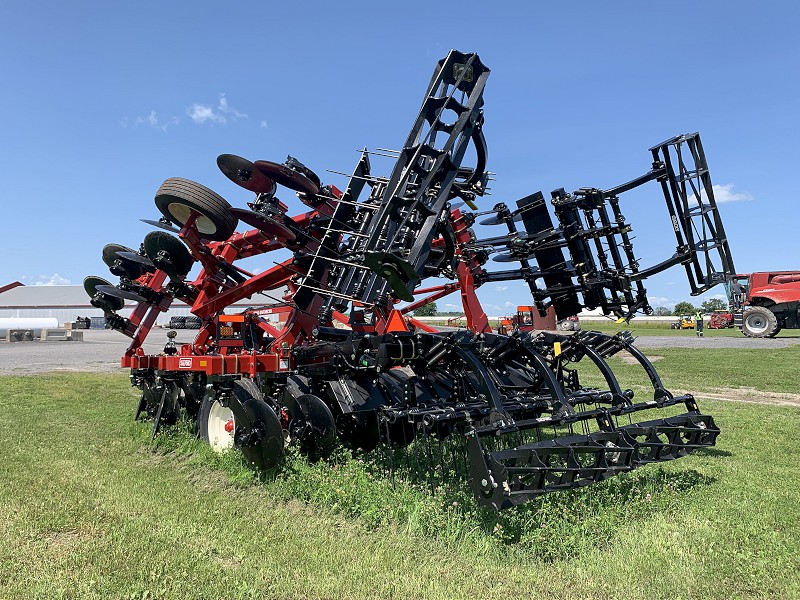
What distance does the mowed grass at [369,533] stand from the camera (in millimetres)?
3674

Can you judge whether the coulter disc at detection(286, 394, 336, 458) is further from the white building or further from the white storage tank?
the white building

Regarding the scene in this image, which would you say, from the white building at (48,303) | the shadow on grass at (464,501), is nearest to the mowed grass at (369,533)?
the shadow on grass at (464,501)

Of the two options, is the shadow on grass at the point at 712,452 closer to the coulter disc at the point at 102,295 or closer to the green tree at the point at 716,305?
the coulter disc at the point at 102,295

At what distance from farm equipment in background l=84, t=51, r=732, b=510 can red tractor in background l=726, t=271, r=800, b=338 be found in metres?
23.7

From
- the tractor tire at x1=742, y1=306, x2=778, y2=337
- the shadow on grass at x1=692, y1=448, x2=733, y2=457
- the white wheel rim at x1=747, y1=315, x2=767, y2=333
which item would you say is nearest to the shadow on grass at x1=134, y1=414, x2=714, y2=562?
the shadow on grass at x1=692, y1=448, x2=733, y2=457

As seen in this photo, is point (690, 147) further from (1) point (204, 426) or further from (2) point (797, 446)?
(1) point (204, 426)

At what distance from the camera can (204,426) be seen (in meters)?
7.57

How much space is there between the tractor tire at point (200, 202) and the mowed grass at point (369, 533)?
99.4 inches

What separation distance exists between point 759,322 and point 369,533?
96.8 ft

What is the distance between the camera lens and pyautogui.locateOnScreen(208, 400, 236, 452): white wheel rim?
23.8 feet

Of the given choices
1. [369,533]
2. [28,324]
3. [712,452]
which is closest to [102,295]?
[369,533]

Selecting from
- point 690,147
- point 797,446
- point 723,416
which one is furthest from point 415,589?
point 723,416

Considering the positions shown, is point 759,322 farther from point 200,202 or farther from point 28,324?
point 28,324

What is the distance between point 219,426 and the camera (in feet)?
24.4
